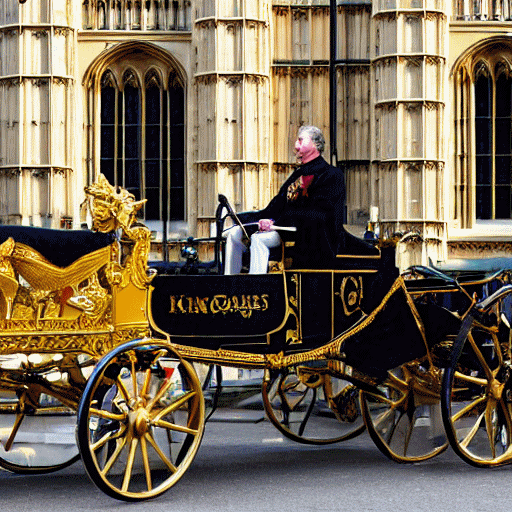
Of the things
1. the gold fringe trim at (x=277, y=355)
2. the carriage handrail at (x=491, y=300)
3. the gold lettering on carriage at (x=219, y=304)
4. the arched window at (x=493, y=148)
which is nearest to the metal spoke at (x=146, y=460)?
the gold fringe trim at (x=277, y=355)

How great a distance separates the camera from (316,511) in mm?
6926

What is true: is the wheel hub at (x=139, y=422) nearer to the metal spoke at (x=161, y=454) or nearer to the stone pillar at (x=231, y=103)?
the metal spoke at (x=161, y=454)

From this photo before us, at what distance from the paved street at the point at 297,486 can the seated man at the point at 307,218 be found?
4.09ft

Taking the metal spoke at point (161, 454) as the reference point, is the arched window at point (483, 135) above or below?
above

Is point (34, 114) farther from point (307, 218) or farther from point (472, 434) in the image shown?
point (472, 434)

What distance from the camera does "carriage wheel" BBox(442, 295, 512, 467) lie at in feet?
27.0

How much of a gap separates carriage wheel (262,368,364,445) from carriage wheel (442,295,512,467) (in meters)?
0.93

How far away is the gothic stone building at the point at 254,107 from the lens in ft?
90.9

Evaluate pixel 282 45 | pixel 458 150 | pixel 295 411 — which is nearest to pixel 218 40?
pixel 282 45

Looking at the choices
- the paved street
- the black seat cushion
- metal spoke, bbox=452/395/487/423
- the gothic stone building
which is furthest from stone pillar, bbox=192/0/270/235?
the black seat cushion

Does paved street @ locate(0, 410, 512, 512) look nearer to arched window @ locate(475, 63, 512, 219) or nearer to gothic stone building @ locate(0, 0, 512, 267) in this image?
gothic stone building @ locate(0, 0, 512, 267)

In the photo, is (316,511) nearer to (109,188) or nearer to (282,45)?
(109,188)

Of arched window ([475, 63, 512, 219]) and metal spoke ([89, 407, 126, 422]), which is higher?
arched window ([475, 63, 512, 219])

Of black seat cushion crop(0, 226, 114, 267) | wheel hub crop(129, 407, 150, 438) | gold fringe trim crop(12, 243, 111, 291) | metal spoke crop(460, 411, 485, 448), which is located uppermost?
black seat cushion crop(0, 226, 114, 267)
